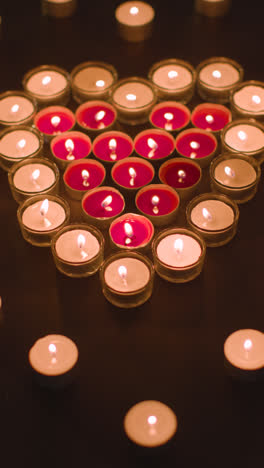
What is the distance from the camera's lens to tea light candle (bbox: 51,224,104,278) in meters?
1.95

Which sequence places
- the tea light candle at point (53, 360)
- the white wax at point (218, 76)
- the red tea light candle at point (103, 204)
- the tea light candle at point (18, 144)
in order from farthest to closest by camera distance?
the white wax at point (218, 76) → the tea light candle at point (18, 144) → the red tea light candle at point (103, 204) → the tea light candle at point (53, 360)

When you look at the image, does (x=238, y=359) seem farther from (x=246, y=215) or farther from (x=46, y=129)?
(x=46, y=129)

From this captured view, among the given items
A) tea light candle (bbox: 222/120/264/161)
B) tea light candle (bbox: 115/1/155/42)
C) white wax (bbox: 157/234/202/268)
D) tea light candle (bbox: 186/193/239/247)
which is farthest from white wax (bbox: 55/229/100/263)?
tea light candle (bbox: 115/1/155/42)

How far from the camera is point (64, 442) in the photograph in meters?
1.69

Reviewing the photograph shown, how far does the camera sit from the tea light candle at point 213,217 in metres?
2.01

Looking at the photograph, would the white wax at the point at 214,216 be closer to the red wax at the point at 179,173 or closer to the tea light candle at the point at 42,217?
the red wax at the point at 179,173

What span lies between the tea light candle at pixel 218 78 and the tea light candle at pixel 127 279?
0.79m

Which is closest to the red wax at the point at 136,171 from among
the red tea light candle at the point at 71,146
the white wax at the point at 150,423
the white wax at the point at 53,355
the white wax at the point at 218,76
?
the red tea light candle at the point at 71,146

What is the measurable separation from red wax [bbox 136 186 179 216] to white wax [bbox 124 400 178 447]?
674 millimetres

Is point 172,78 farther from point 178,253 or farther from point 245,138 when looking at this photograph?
point 178,253

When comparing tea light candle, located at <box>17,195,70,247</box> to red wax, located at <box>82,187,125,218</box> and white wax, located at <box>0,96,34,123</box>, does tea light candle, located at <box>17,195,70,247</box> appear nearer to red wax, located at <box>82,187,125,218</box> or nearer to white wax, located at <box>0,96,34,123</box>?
red wax, located at <box>82,187,125,218</box>

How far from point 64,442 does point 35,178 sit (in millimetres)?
897

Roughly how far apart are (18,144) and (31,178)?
17cm

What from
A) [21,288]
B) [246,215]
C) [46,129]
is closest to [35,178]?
[46,129]
